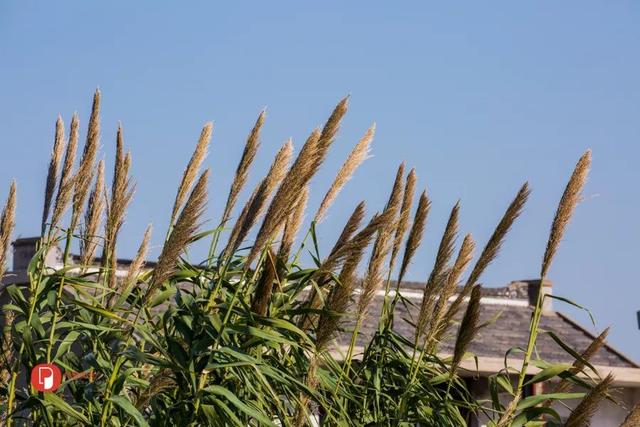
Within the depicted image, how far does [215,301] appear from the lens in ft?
11.6

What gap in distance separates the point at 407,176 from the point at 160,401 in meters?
1.19

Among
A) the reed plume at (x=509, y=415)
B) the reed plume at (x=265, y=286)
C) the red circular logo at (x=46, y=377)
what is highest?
the reed plume at (x=265, y=286)

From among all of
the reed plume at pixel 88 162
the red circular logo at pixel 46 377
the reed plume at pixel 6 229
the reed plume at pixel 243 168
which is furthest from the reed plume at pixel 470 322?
the reed plume at pixel 6 229

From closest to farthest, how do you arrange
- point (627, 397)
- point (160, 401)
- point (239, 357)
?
point (239, 357) → point (160, 401) → point (627, 397)

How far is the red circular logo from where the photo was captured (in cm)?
356

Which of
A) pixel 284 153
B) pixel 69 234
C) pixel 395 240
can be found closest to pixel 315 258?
pixel 395 240

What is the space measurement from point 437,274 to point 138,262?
3.38 feet

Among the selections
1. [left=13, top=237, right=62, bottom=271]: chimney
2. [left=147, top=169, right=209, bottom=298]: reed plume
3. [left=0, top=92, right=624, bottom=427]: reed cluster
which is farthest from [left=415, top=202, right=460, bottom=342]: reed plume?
[left=13, top=237, right=62, bottom=271]: chimney

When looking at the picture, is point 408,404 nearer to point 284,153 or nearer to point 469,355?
point 469,355

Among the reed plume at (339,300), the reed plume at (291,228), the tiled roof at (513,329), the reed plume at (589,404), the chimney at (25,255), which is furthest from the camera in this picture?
the tiled roof at (513,329)

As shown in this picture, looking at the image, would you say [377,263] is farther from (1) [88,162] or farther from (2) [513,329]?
(2) [513,329]

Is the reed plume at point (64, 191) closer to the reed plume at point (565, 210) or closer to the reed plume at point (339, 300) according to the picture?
the reed plume at point (339, 300)

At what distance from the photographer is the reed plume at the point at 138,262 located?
3.81 meters

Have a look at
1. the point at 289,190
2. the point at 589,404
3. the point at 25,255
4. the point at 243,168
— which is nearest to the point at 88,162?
the point at 243,168
